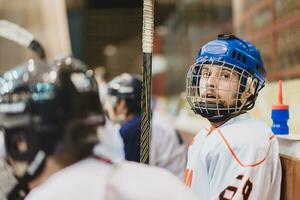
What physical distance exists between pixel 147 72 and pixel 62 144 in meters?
0.70

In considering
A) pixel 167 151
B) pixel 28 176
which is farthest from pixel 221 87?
pixel 167 151

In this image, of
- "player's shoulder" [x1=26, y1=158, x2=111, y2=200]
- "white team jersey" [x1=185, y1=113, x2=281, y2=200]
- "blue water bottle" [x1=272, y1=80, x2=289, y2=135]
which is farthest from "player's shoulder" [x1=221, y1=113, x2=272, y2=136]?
"player's shoulder" [x1=26, y1=158, x2=111, y2=200]

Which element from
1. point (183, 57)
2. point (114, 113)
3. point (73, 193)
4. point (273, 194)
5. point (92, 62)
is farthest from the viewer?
point (92, 62)

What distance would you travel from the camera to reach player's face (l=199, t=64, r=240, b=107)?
1729mm

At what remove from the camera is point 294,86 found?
2.14 metres

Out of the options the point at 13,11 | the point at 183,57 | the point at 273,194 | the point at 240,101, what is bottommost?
the point at 273,194

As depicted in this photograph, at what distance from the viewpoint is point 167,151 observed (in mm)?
3209

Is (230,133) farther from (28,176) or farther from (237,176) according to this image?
(28,176)

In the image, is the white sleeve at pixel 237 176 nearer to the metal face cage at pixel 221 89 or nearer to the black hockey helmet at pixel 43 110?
the metal face cage at pixel 221 89

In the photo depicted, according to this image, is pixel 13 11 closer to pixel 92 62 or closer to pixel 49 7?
pixel 49 7

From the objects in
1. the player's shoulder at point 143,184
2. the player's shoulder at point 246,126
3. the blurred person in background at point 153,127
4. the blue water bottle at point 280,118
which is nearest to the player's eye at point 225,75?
the player's shoulder at point 246,126

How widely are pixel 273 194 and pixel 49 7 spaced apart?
174 inches

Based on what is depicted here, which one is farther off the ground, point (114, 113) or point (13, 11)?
point (13, 11)

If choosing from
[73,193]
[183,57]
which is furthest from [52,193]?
[183,57]
